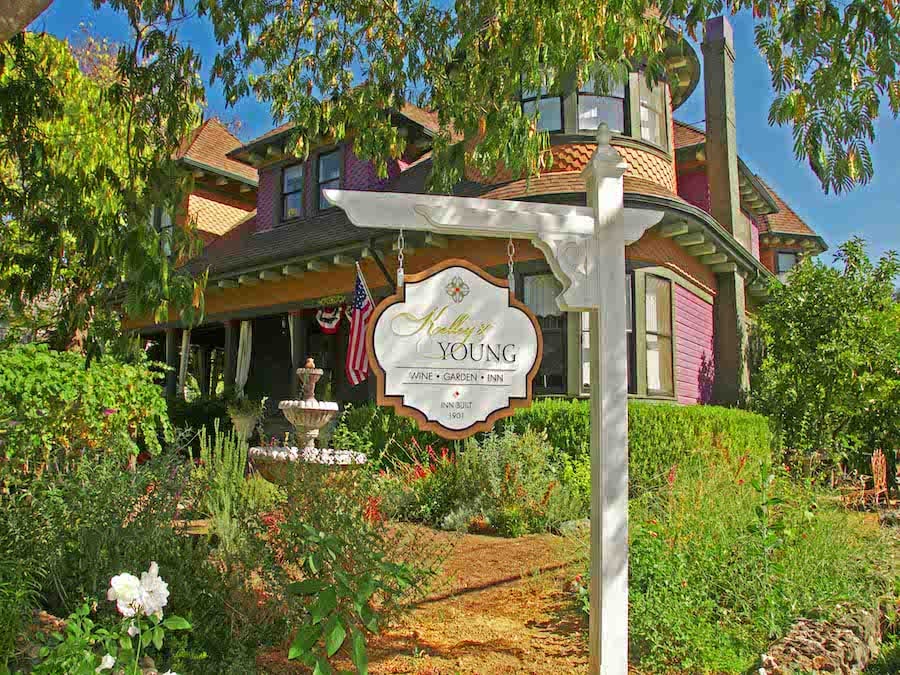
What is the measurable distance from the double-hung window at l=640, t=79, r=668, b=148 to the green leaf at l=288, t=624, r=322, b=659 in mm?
10657

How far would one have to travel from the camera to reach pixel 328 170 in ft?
51.5

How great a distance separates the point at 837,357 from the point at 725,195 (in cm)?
415

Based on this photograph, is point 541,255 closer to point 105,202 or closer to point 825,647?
point 105,202

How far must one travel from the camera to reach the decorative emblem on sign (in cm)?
367

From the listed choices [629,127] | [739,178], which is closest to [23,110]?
[629,127]

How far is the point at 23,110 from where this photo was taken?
5629 millimetres

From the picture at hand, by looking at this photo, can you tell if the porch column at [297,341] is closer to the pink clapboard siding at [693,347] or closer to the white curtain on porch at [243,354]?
the white curtain on porch at [243,354]

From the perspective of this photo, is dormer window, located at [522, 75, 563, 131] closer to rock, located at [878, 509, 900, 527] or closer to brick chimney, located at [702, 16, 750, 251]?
brick chimney, located at [702, 16, 750, 251]

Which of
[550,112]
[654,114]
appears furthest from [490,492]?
[654,114]

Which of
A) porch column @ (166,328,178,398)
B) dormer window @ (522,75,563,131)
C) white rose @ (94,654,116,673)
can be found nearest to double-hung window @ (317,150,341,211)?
dormer window @ (522,75,563,131)

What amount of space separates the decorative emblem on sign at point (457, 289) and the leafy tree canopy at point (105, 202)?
1.70 m

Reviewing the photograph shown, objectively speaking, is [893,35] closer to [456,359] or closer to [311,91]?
[456,359]

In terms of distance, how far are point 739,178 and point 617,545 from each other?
557 inches

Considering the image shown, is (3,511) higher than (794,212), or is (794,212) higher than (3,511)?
(794,212)
